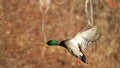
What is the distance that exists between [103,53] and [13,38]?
1943 mm

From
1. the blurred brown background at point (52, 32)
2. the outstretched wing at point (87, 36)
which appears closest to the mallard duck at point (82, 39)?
the outstretched wing at point (87, 36)

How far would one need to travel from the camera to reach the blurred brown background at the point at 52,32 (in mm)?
8641

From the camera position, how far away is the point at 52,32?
895cm

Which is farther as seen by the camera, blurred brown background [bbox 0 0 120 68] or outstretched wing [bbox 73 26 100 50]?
blurred brown background [bbox 0 0 120 68]

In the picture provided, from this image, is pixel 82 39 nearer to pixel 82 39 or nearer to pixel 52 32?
pixel 82 39

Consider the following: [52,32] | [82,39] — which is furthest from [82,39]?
[52,32]

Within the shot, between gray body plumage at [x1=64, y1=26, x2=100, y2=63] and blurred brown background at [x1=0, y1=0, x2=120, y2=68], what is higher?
gray body plumage at [x1=64, y1=26, x2=100, y2=63]

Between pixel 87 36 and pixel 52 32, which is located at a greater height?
pixel 87 36

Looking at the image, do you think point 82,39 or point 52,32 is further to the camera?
point 52,32

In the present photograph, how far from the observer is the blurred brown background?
8641 mm

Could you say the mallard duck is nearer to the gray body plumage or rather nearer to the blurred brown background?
the gray body plumage

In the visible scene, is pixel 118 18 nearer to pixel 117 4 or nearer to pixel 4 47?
pixel 117 4

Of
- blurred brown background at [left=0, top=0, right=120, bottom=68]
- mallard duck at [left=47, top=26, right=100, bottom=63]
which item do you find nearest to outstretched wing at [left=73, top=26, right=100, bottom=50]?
mallard duck at [left=47, top=26, right=100, bottom=63]

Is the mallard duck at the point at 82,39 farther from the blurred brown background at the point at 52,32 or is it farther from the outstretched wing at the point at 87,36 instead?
the blurred brown background at the point at 52,32
